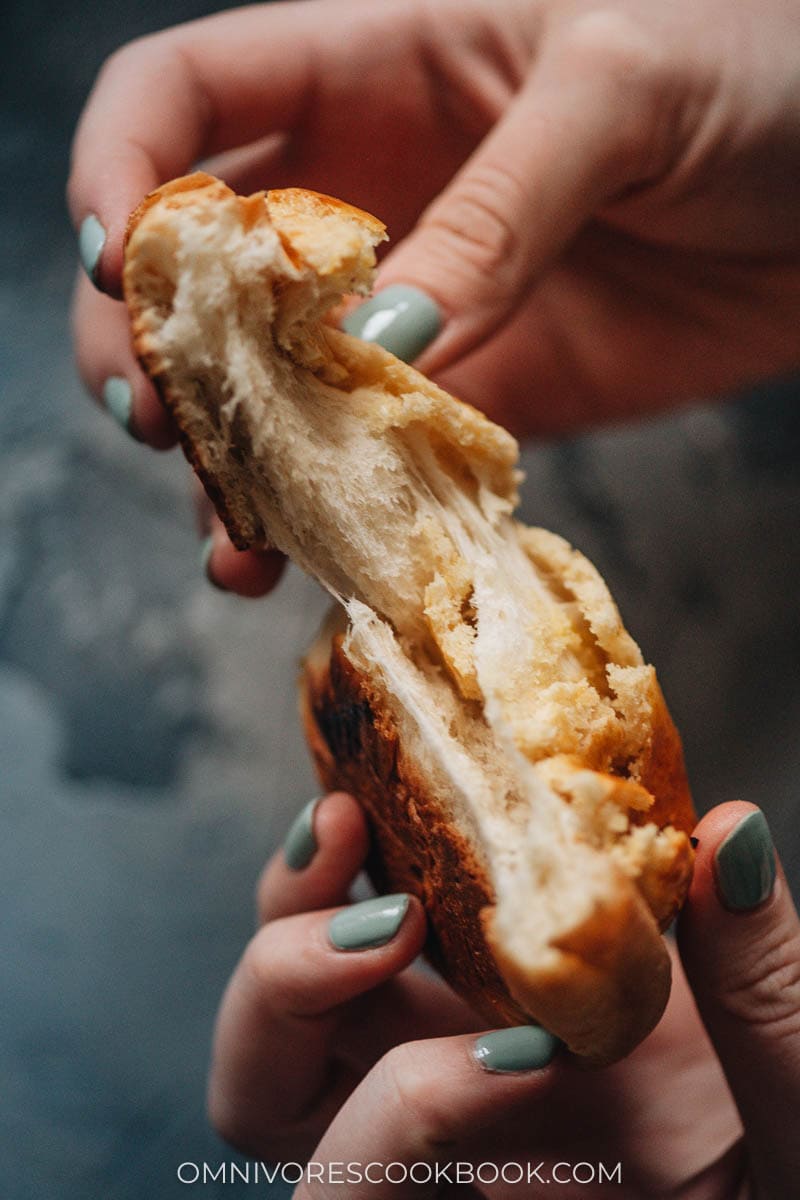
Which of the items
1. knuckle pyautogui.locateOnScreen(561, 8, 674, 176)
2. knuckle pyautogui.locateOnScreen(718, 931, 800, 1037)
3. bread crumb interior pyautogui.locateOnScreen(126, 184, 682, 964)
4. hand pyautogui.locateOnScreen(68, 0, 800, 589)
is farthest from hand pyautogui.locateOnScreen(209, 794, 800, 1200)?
knuckle pyautogui.locateOnScreen(561, 8, 674, 176)

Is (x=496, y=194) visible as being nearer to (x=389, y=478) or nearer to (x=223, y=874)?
(x=389, y=478)

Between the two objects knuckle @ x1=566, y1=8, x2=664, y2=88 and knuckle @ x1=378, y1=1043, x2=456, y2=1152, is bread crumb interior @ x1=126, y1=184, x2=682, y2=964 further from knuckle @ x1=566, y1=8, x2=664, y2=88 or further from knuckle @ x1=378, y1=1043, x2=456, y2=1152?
knuckle @ x1=566, y1=8, x2=664, y2=88

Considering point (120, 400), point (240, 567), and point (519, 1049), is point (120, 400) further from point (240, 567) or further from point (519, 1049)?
point (519, 1049)

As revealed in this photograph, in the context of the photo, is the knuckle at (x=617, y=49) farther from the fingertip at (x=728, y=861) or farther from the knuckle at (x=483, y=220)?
the fingertip at (x=728, y=861)

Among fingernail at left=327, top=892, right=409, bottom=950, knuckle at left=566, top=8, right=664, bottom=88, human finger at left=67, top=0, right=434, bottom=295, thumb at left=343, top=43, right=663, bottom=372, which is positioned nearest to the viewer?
fingernail at left=327, top=892, right=409, bottom=950

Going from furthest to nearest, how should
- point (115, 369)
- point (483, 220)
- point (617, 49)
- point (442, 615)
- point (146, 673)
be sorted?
point (146, 673), point (115, 369), point (617, 49), point (483, 220), point (442, 615)

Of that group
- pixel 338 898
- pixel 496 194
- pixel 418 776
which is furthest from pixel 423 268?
pixel 338 898

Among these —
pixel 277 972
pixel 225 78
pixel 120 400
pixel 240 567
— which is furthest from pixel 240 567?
pixel 225 78
